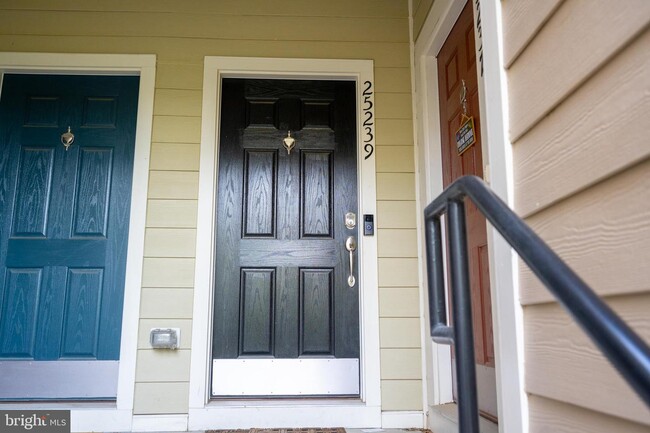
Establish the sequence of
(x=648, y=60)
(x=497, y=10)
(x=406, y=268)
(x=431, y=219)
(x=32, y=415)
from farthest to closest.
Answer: (x=406, y=268)
(x=32, y=415)
(x=497, y=10)
(x=431, y=219)
(x=648, y=60)

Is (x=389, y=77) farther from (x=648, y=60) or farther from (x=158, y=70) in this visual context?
(x=648, y=60)

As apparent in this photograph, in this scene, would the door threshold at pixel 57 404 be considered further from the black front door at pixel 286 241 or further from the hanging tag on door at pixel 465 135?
the hanging tag on door at pixel 465 135

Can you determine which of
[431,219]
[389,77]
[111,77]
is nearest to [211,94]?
[111,77]

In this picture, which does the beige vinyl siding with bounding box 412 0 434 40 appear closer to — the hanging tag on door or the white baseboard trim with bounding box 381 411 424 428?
the hanging tag on door

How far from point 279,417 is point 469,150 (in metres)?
1.57

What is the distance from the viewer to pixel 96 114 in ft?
8.87

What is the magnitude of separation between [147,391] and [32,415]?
0.55 metres

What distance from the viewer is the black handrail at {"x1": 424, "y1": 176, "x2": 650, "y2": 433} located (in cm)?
46

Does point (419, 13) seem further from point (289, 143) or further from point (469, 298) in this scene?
point (469, 298)

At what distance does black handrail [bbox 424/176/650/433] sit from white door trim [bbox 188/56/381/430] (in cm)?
159

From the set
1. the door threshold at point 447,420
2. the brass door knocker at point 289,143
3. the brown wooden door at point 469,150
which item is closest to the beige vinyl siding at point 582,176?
the brown wooden door at point 469,150

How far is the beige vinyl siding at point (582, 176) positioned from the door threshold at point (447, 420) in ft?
2.87

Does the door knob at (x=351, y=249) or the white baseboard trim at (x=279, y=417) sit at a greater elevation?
the door knob at (x=351, y=249)

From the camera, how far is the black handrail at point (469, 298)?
456 millimetres
